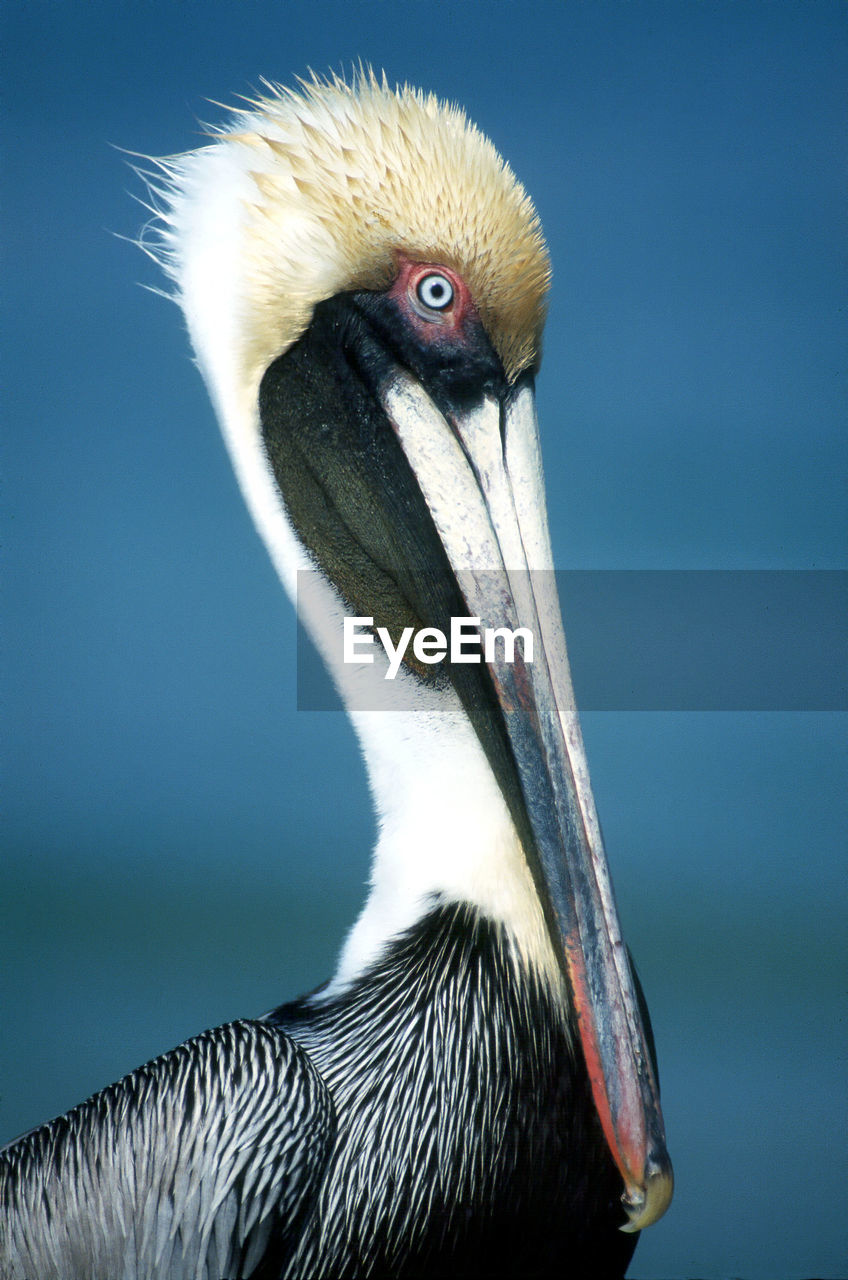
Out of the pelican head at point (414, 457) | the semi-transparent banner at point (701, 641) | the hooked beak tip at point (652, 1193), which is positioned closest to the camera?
the hooked beak tip at point (652, 1193)

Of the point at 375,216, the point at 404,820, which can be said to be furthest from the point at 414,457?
the point at 404,820

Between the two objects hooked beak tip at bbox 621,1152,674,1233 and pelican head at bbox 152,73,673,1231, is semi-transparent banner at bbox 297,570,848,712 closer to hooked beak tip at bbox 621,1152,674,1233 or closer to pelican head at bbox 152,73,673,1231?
pelican head at bbox 152,73,673,1231

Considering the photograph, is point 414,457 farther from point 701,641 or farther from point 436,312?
point 701,641

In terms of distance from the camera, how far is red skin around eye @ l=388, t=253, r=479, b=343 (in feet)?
4.10

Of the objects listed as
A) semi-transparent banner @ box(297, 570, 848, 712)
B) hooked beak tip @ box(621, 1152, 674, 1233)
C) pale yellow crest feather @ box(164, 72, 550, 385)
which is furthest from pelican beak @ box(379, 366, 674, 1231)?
semi-transparent banner @ box(297, 570, 848, 712)

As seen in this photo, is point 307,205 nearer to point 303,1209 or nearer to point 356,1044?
point 356,1044

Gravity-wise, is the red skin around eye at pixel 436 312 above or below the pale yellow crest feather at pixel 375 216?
below

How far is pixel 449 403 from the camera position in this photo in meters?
1.25

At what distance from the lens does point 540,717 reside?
118 centimetres

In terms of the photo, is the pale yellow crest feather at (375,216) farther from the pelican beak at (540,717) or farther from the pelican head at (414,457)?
the pelican beak at (540,717)

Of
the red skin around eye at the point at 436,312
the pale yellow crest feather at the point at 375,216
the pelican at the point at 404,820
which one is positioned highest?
the pale yellow crest feather at the point at 375,216

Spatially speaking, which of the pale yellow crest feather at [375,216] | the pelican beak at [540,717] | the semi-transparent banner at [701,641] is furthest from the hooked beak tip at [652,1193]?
the pale yellow crest feather at [375,216]

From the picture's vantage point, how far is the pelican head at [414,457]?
3.88ft

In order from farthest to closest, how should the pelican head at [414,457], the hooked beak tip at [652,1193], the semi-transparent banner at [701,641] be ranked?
the semi-transparent banner at [701,641] → the pelican head at [414,457] → the hooked beak tip at [652,1193]
